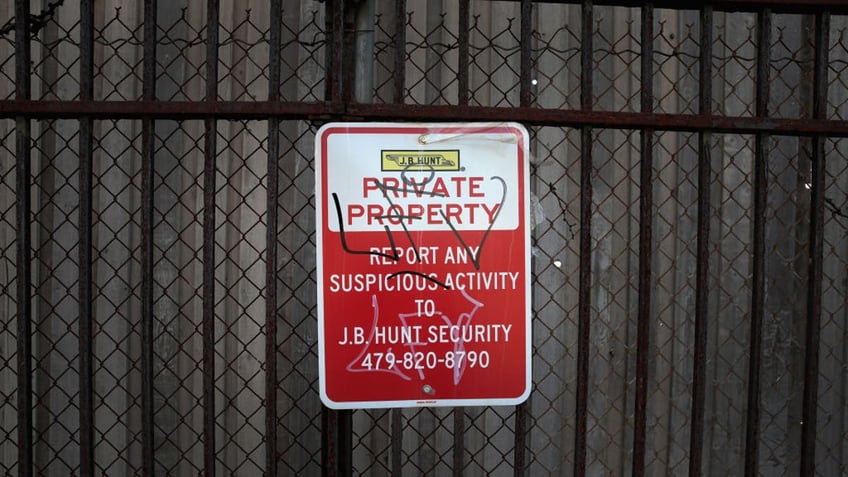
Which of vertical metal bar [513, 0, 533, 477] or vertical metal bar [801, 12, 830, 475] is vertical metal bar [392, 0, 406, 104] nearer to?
vertical metal bar [513, 0, 533, 477]

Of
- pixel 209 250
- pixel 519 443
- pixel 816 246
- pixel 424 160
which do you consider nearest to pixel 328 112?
pixel 424 160

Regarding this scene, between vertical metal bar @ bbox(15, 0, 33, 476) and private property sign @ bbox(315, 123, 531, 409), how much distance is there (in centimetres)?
91

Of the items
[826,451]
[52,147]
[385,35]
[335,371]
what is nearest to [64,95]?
[52,147]

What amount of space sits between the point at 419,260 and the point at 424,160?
30 centimetres

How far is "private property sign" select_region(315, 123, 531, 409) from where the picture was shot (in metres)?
2.06

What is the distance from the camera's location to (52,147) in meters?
3.62

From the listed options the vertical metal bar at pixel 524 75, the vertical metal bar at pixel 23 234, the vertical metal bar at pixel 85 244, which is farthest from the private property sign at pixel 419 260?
the vertical metal bar at pixel 23 234

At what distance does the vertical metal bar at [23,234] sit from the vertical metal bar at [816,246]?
246cm

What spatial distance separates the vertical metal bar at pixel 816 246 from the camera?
7.22 feet

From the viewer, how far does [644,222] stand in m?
2.14

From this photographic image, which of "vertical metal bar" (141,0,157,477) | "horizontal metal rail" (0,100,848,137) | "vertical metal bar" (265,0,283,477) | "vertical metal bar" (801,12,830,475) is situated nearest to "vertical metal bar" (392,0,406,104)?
"horizontal metal rail" (0,100,848,137)

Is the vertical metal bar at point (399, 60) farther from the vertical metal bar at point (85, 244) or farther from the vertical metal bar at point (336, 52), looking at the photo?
the vertical metal bar at point (85, 244)

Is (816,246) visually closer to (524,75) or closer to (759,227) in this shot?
(759,227)

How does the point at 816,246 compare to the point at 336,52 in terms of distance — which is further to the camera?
the point at 816,246
